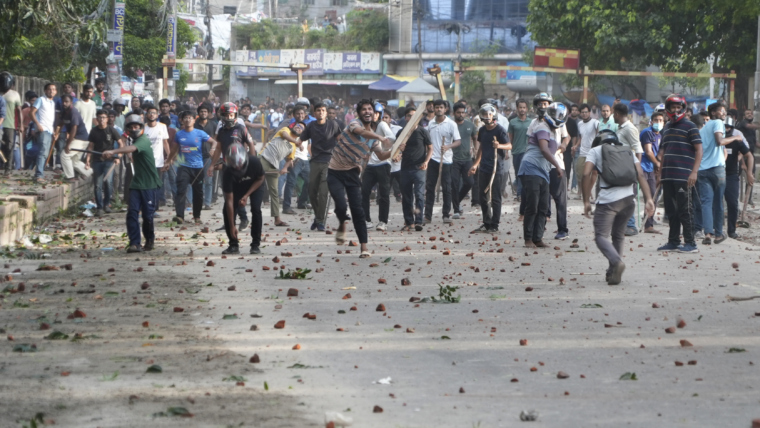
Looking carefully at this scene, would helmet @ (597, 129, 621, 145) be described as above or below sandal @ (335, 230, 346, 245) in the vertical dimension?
above

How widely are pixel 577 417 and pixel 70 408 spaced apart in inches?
103

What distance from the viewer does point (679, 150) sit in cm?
1216

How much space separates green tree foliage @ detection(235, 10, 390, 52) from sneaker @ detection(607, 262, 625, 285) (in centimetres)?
5898

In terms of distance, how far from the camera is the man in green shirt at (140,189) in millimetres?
11859

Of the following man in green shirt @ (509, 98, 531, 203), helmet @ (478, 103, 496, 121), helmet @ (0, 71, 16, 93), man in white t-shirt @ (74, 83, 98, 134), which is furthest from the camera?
man in white t-shirt @ (74, 83, 98, 134)

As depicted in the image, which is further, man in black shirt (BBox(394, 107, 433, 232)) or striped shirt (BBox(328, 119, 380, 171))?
man in black shirt (BBox(394, 107, 433, 232))

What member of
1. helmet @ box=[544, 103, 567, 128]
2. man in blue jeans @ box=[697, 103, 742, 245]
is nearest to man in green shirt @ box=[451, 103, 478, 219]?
helmet @ box=[544, 103, 567, 128]

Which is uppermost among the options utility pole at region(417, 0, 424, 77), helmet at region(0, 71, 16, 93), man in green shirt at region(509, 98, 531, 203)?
utility pole at region(417, 0, 424, 77)

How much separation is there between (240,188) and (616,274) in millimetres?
4641

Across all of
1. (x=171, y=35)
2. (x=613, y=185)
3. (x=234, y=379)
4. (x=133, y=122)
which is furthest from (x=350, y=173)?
(x=171, y=35)

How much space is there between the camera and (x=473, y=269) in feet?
35.1

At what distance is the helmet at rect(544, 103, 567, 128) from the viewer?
40.9ft

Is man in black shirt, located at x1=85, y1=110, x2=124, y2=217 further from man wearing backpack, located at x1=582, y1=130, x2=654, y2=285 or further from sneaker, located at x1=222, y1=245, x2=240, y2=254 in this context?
man wearing backpack, located at x1=582, y1=130, x2=654, y2=285

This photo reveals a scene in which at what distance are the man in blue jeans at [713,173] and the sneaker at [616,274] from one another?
3910 mm
